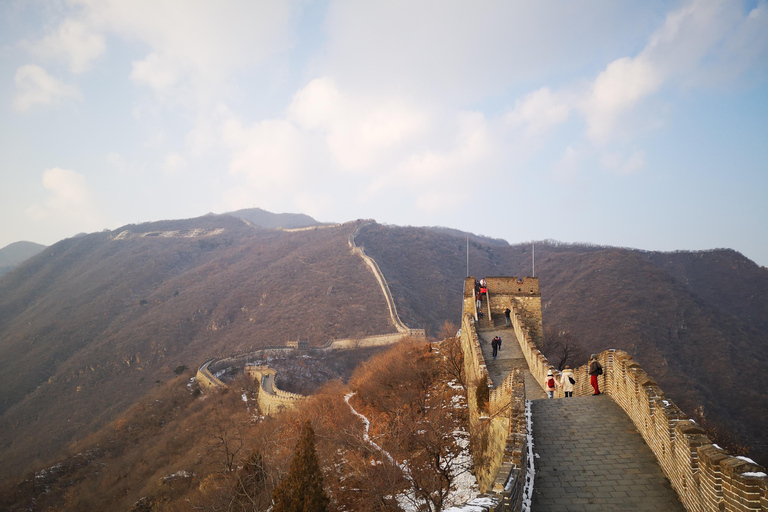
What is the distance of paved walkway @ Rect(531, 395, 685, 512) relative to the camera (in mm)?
5645

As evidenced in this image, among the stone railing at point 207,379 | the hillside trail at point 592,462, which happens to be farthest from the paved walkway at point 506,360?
the stone railing at point 207,379

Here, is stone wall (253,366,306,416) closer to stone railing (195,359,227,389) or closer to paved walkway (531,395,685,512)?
stone railing (195,359,227,389)

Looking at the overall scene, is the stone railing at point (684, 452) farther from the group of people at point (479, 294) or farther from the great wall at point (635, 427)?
the group of people at point (479, 294)

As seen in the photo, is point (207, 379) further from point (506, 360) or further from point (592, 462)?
point (592, 462)

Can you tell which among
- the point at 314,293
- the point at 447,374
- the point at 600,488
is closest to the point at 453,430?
the point at 447,374

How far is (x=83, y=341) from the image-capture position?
66.8 metres

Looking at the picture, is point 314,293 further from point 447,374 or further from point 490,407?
point 490,407

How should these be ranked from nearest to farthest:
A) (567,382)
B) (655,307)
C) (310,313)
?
(567,382) < (655,307) < (310,313)

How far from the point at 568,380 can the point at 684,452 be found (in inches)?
201

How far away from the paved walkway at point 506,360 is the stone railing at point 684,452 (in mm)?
2900

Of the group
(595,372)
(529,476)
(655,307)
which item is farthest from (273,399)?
(655,307)

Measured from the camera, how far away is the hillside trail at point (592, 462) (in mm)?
5648

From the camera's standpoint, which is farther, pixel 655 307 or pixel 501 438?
pixel 655 307

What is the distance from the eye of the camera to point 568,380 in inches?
410
